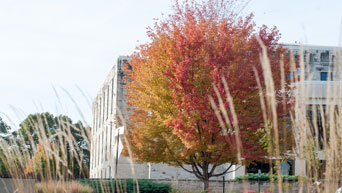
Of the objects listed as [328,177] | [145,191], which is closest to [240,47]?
[145,191]

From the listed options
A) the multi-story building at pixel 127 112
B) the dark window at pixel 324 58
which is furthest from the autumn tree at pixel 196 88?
the dark window at pixel 324 58

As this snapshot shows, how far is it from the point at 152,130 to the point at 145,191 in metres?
3.18

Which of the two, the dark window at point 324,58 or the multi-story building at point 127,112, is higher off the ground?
the dark window at point 324,58

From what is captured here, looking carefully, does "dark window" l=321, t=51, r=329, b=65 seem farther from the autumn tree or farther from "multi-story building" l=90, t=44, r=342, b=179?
the autumn tree

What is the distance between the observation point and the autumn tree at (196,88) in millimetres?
17703

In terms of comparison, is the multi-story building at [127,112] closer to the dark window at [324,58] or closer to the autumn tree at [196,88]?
the dark window at [324,58]

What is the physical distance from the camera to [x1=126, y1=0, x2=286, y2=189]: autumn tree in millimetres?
17703

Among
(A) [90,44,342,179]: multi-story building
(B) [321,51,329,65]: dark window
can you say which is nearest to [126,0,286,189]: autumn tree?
(A) [90,44,342,179]: multi-story building

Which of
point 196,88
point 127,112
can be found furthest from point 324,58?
point 196,88

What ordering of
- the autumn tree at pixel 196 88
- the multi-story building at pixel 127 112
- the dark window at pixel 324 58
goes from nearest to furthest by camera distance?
the autumn tree at pixel 196 88, the multi-story building at pixel 127 112, the dark window at pixel 324 58

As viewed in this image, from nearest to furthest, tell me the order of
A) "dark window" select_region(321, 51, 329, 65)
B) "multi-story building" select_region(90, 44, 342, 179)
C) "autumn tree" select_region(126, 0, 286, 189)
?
1. "autumn tree" select_region(126, 0, 286, 189)
2. "multi-story building" select_region(90, 44, 342, 179)
3. "dark window" select_region(321, 51, 329, 65)

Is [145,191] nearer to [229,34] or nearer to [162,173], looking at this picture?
[229,34]

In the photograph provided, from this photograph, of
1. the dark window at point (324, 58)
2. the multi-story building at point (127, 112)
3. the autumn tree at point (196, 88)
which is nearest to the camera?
the autumn tree at point (196, 88)

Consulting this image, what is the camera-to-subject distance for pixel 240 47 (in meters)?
18.5
